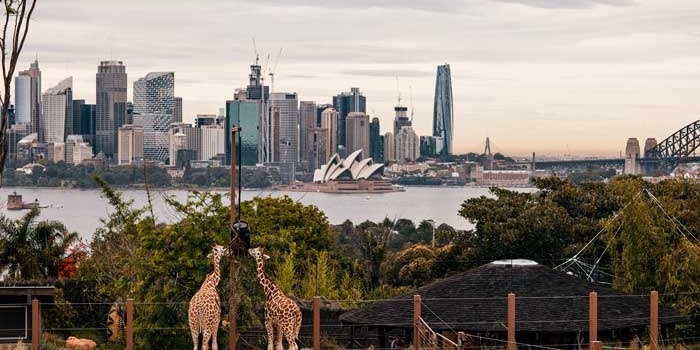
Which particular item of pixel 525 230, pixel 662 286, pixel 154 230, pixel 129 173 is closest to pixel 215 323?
pixel 154 230

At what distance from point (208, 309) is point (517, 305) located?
413cm

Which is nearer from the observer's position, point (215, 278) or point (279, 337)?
point (279, 337)

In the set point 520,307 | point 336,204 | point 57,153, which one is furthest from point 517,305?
point 57,153

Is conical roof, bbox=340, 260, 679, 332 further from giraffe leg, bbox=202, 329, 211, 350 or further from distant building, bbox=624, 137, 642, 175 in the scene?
distant building, bbox=624, 137, 642, 175

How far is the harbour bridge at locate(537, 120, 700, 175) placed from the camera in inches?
6467

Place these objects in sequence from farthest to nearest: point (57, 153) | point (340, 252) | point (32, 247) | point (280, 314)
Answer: point (57, 153), point (340, 252), point (32, 247), point (280, 314)

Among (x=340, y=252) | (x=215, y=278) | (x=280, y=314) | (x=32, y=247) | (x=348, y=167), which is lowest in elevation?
(x=340, y=252)

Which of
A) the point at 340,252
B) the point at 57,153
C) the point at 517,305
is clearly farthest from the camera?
the point at 57,153

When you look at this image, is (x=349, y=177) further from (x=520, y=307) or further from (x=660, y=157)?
(x=520, y=307)

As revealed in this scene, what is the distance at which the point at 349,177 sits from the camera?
495 ft

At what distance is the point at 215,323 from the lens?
620 inches

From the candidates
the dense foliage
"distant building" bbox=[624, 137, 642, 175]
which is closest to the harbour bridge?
"distant building" bbox=[624, 137, 642, 175]

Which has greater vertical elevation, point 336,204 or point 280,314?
point 280,314

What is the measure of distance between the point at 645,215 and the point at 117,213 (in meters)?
11.9
